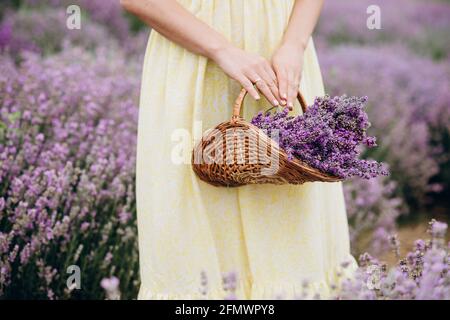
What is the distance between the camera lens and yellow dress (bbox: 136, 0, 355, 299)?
184cm

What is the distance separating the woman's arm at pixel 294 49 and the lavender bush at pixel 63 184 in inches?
39.7

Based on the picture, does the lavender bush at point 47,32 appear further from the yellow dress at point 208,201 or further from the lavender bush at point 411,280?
the lavender bush at point 411,280

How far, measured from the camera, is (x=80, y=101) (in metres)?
3.23

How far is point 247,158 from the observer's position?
1.57m

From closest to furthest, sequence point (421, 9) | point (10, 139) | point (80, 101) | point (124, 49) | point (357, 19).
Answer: point (10, 139) → point (80, 101) → point (124, 49) → point (357, 19) → point (421, 9)

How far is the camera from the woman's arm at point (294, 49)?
1768 millimetres

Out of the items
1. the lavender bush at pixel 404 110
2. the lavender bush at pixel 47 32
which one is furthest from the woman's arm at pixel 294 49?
the lavender bush at pixel 47 32

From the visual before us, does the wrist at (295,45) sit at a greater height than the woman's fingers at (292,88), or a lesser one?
greater

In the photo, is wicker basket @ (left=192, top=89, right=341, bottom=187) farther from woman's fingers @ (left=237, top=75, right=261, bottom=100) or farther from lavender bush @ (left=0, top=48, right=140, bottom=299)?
lavender bush @ (left=0, top=48, right=140, bottom=299)

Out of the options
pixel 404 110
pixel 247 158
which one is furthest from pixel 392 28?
pixel 247 158

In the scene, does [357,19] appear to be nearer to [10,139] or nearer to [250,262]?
[10,139]

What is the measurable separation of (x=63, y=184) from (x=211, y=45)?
1.01m
